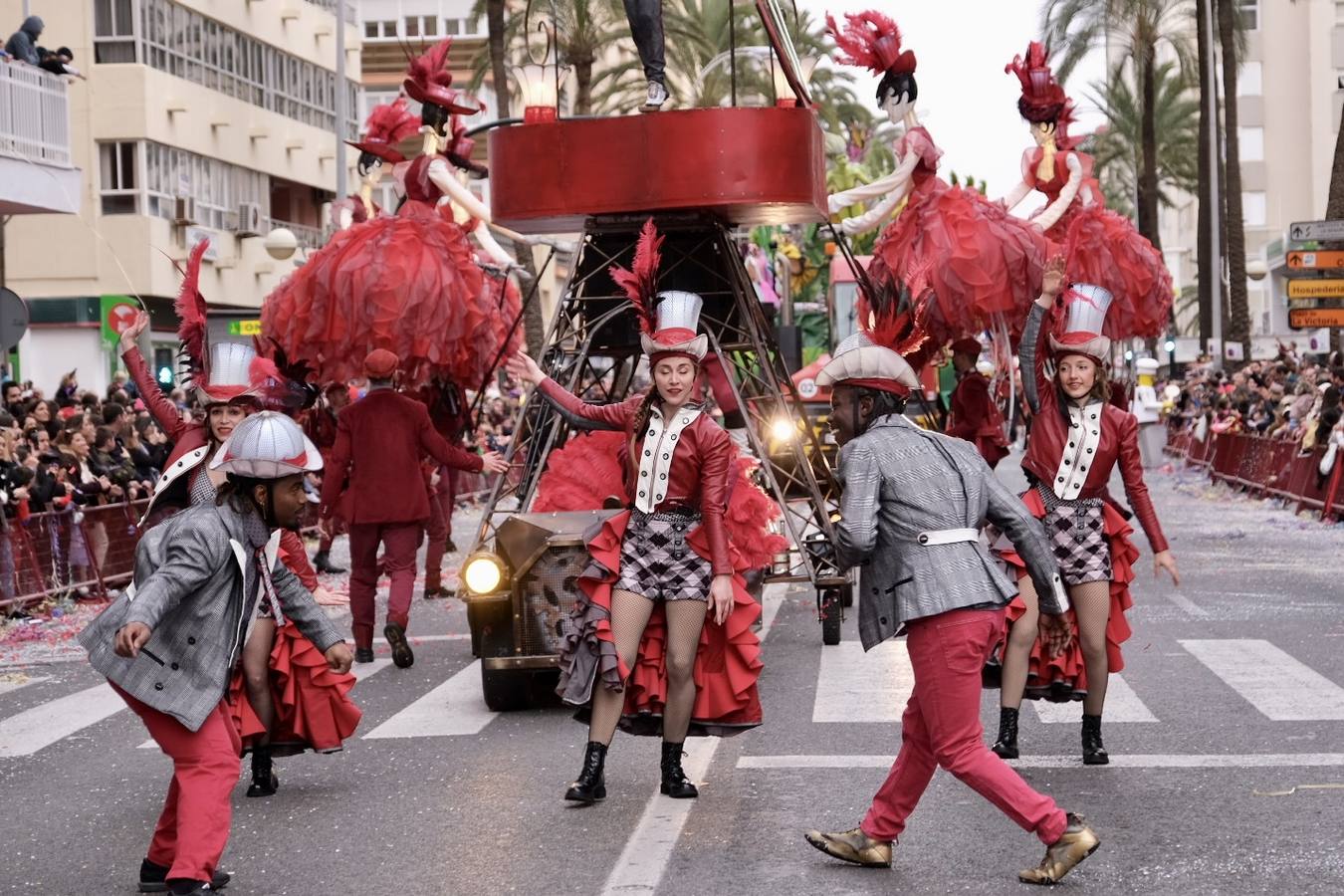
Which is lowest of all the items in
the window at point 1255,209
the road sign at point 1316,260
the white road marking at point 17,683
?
the white road marking at point 17,683

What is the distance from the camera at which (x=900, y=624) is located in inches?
265

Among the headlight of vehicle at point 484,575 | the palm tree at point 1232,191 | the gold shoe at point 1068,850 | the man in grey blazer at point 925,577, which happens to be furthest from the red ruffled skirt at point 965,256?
the palm tree at point 1232,191

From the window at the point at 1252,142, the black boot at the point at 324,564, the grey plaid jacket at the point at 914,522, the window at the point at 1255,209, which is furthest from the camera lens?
the window at the point at 1255,209

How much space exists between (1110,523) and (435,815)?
3.05 metres

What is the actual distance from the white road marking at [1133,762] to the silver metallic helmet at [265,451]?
2.88 metres

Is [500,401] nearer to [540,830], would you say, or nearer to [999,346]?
[999,346]

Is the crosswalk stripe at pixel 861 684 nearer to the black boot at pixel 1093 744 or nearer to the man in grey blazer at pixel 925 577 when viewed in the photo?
the black boot at pixel 1093 744

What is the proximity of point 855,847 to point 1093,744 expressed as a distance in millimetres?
2269

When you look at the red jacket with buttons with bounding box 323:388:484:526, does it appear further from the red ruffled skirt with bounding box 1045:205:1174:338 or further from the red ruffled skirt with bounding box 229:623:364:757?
the red ruffled skirt with bounding box 1045:205:1174:338

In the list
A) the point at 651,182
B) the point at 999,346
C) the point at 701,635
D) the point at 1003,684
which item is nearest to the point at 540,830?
the point at 701,635

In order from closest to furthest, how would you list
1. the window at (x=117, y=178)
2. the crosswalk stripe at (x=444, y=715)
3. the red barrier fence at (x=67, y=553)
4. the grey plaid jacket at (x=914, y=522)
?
1. the grey plaid jacket at (x=914, y=522)
2. the crosswalk stripe at (x=444, y=715)
3. the red barrier fence at (x=67, y=553)
4. the window at (x=117, y=178)

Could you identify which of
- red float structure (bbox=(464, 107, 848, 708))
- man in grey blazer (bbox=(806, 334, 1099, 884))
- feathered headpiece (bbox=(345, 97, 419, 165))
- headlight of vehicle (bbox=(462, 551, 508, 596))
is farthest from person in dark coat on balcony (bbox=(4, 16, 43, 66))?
man in grey blazer (bbox=(806, 334, 1099, 884))

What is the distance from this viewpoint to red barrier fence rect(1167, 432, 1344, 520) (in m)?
23.6

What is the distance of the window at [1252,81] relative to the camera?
82.8 meters
